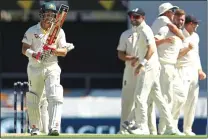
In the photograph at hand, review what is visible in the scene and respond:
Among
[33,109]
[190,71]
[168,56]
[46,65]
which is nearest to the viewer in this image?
[46,65]

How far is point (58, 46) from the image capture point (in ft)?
44.0

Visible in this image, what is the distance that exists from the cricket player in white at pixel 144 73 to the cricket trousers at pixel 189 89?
1.01 meters

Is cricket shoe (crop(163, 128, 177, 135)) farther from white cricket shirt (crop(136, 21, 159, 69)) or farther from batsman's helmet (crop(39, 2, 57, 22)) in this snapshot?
batsman's helmet (crop(39, 2, 57, 22))

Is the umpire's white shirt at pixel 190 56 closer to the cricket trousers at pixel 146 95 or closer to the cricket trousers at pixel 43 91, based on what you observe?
the cricket trousers at pixel 146 95

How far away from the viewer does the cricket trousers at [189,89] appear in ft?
50.3

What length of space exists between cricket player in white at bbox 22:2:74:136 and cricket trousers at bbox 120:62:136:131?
4.47 feet

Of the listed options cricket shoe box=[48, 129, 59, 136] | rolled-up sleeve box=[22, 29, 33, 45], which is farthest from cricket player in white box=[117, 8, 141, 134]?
cricket shoe box=[48, 129, 59, 136]

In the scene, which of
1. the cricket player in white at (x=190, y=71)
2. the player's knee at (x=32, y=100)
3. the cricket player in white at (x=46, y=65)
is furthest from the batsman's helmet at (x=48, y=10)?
the cricket player in white at (x=190, y=71)

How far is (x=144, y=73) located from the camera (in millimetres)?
14203

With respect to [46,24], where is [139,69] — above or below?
below

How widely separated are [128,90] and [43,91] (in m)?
1.41

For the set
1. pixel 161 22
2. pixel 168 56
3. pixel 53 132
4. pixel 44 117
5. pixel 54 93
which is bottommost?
pixel 53 132

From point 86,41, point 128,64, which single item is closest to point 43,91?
point 128,64

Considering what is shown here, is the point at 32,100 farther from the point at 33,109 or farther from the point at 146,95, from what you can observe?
the point at 146,95
